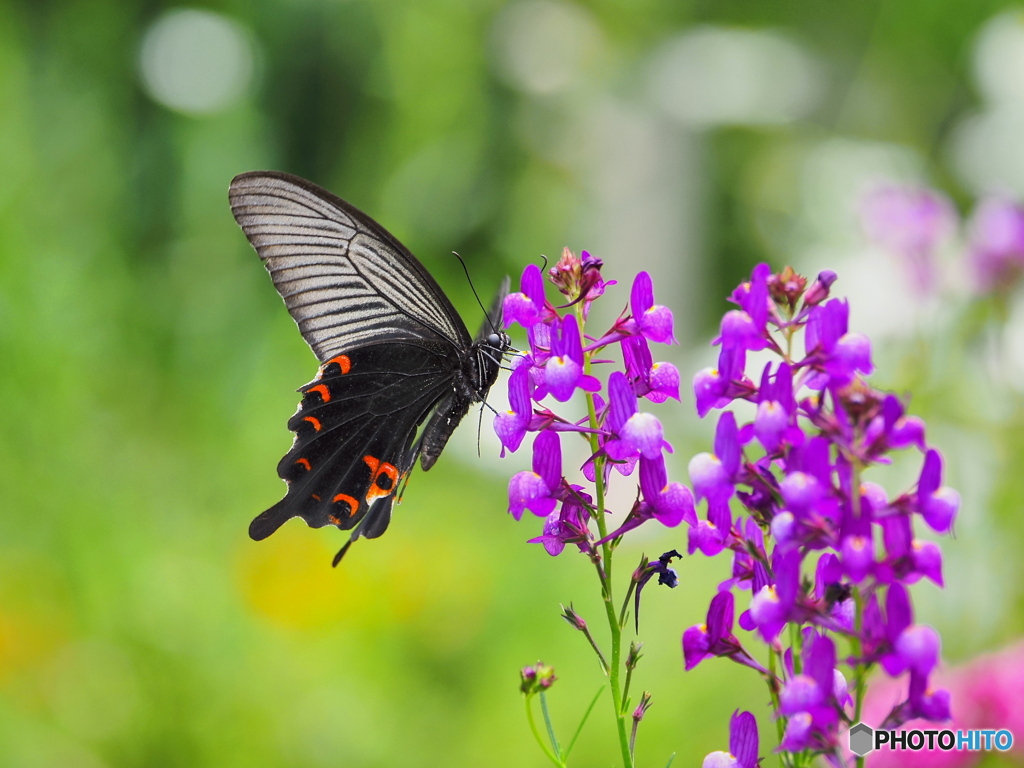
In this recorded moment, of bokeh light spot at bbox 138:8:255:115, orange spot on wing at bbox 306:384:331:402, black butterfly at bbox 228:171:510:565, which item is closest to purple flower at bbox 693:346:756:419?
black butterfly at bbox 228:171:510:565

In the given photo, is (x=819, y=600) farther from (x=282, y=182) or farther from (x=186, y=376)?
(x=186, y=376)

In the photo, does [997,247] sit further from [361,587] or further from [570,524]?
[570,524]

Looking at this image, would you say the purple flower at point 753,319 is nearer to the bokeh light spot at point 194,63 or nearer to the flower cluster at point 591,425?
the flower cluster at point 591,425

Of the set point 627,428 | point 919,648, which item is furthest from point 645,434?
point 919,648

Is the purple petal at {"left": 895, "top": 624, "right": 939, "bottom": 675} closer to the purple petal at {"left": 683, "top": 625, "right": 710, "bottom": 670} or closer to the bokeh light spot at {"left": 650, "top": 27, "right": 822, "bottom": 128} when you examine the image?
the purple petal at {"left": 683, "top": 625, "right": 710, "bottom": 670}

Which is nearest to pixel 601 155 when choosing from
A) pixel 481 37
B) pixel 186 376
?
pixel 481 37

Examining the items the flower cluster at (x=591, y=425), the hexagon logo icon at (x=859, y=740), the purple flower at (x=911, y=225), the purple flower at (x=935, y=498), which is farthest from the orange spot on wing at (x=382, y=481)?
the purple flower at (x=911, y=225)
